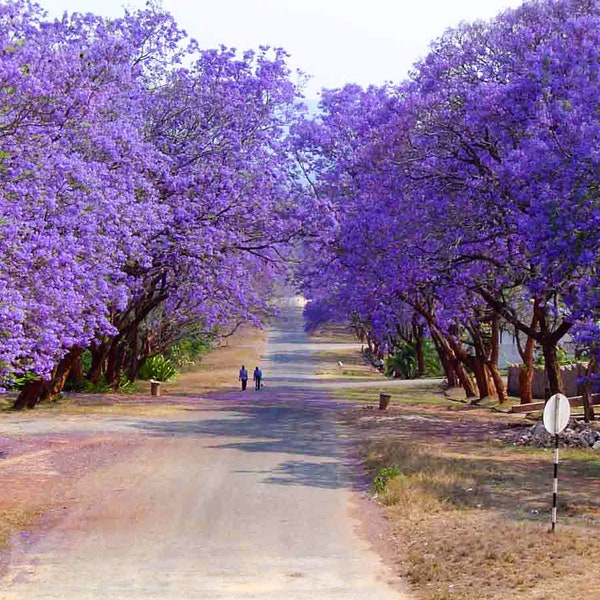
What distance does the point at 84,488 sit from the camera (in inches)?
650

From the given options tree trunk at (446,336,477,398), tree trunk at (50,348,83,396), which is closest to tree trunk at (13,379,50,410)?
tree trunk at (50,348,83,396)

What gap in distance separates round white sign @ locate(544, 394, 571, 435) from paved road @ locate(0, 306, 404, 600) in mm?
2726

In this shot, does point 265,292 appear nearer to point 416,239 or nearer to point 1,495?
point 416,239

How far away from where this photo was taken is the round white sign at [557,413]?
12008 millimetres

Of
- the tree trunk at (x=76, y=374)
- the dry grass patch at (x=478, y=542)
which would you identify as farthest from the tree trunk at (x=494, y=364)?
the dry grass patch at (x=478, y=542)

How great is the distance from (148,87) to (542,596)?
24.5 meters

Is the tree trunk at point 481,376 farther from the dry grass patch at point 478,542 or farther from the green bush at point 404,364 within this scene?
the green bush at point 404,364

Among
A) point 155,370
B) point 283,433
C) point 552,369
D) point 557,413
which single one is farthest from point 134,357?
point 557,413

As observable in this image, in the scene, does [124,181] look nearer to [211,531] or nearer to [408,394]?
[211,531]

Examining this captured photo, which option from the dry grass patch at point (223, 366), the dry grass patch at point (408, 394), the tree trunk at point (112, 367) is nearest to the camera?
the dry grass patch at point (408, 394)

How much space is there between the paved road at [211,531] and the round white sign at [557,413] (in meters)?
2.73

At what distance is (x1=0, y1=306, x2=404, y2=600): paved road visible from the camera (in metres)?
10.2

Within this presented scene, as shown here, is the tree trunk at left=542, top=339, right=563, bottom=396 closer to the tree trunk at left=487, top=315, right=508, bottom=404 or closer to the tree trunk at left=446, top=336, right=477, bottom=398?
the tree trunk at left=487, top=315, right=508, bottom=404

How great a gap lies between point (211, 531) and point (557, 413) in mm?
4711
